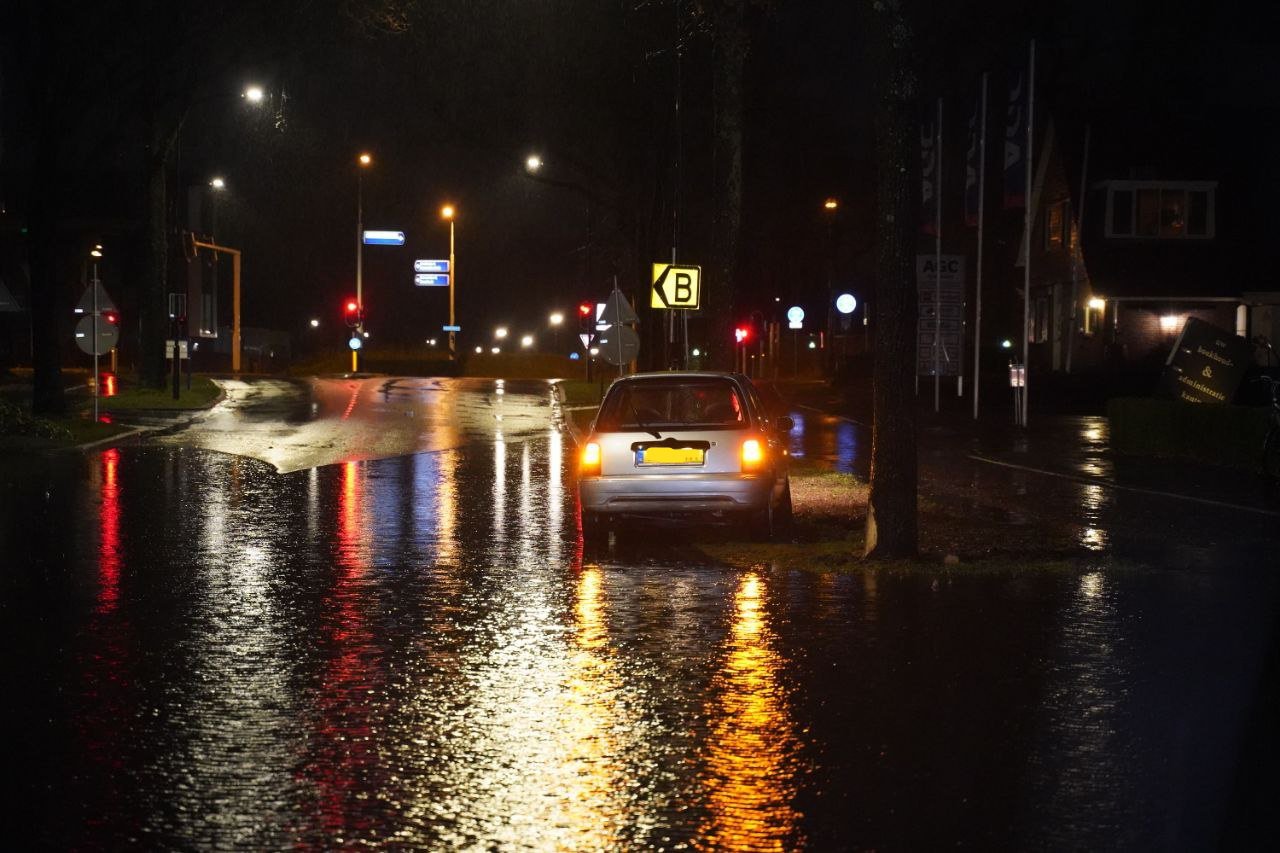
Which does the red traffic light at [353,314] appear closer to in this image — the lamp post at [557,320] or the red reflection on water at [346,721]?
the lamp post at [557,320]

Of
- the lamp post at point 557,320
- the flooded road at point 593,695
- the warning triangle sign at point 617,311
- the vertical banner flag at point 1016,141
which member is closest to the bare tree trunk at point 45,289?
the warning triangle sign at point 617,311

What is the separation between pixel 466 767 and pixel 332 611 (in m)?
4.23

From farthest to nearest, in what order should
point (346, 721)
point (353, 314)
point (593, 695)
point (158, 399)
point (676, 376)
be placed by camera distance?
point (353, 314), point (158, 399), point (676, 376), point (593, 695), point (346, 721)

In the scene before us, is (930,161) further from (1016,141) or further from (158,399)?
(158,399)

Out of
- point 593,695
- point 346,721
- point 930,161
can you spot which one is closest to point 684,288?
point 930,161

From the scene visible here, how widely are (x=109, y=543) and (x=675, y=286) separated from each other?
482 inches

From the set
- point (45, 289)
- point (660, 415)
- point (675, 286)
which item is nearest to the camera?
point (660, 415)

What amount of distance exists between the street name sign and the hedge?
24.4ft

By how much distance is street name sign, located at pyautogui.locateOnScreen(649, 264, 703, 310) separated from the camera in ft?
81.1

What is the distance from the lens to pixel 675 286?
24812mm

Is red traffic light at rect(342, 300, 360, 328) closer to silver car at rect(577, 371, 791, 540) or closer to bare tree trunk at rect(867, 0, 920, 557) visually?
silver car at rect(577, 371, 791, 540)

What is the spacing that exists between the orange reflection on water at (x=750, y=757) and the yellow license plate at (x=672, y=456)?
430 cm

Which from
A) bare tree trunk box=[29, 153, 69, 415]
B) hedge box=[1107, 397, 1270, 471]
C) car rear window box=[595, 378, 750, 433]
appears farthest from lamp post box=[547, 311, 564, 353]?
car rear window box=[595, 378, 750, 433]

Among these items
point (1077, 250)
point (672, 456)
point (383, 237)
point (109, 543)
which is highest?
point (383, 237)
